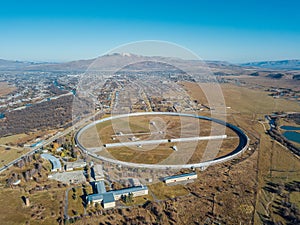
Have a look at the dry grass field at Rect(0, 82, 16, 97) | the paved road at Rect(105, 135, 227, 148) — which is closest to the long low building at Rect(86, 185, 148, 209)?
the paved road at Rect(105, 135, 227, 148)

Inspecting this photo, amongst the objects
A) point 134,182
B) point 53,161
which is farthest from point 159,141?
point 53,161

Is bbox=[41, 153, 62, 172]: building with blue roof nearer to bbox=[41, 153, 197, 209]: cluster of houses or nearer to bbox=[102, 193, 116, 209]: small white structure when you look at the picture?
bbox=[41, 153, 197, 209]: cluster of houses

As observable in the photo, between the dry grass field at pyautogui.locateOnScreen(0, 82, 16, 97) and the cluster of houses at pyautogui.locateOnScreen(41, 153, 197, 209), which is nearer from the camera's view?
the cluster of houses at pyautogui.locateOnScreen(41, 153, 197, 209)

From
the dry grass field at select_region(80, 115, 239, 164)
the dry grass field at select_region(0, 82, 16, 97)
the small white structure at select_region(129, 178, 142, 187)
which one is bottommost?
the small white structure at select_region(129, 178, 142, 187)

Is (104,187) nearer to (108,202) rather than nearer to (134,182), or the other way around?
(108,202)

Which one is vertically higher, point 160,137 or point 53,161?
point 160,137

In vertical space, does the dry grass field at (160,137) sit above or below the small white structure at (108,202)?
above

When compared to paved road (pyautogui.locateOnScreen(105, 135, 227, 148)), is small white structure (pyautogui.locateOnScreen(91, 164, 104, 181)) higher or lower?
lower

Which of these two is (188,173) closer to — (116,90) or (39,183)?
(39,183)

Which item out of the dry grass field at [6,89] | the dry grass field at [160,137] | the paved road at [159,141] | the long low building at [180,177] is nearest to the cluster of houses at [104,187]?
the long low building at [180,177]

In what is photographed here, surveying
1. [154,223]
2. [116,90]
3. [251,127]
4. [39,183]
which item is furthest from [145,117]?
[116,90]

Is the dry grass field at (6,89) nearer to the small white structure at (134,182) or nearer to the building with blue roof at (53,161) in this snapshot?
the building with blue roof at (53,161)

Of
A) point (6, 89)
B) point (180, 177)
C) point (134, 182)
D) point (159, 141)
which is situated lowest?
point (134, 182)
